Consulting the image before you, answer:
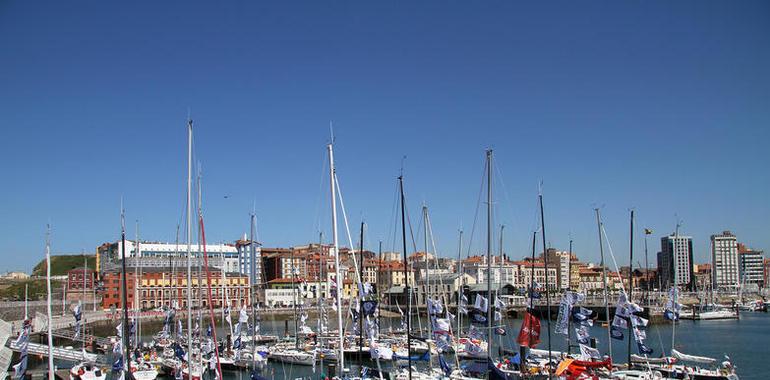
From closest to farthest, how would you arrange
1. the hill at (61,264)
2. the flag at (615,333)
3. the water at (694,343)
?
the flag at (615,333), the water at (694,343), the hill at (61,264)

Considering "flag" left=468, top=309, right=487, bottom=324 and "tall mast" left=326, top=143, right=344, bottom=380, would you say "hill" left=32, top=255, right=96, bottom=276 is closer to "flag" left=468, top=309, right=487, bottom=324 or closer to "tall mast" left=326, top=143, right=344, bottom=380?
"flag" left=468, top=309, right=487, bottom=324

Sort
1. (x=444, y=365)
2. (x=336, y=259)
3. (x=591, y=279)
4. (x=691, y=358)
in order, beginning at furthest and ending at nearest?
(x=591, y=279) → (x=691, y=358) → (x=444, y=365) → (x=336, y=259)

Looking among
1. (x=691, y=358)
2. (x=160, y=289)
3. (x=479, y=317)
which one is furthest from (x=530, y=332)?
(x=160, y=289)

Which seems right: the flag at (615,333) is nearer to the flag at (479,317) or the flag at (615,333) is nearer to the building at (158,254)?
the flag at (479,317)

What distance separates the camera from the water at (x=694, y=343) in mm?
42406

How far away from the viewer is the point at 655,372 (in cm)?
3397

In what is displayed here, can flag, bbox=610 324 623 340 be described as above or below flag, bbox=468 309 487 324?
below

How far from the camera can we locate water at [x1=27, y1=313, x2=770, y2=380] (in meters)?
42.4

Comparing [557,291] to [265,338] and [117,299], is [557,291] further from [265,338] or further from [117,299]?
[265,338]

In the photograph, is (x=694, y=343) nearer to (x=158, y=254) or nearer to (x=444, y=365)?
(x=444, y=365)

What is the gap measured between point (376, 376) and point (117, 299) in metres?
77.7

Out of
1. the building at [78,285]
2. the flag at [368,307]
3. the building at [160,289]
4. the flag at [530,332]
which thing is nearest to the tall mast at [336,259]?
the flag at [368,307]

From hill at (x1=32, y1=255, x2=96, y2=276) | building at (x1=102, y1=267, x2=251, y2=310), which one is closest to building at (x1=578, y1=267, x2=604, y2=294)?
building at (x1=102, y1=267, x2=251, y2=310)

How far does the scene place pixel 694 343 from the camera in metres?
60.2
